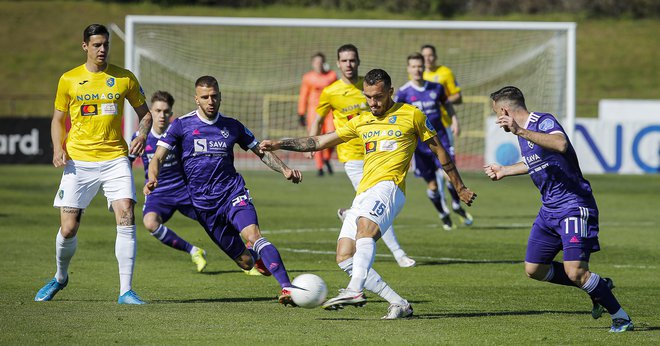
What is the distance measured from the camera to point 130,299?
9484mm

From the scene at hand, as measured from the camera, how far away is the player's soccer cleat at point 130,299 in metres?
9.47

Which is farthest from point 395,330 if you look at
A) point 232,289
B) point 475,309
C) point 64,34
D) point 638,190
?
point 64,34

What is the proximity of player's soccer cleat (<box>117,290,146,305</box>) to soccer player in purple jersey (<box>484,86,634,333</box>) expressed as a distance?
3.31m

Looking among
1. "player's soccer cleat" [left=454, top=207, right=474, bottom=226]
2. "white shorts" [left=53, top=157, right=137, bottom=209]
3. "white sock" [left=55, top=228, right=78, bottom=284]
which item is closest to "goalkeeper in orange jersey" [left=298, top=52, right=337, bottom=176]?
"player's soccer cleat" [left=454, top=207, right=474, bottom=226]

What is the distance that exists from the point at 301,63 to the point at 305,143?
919 inches

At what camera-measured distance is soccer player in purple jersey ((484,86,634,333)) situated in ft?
27.3

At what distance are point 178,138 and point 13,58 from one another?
41773mm

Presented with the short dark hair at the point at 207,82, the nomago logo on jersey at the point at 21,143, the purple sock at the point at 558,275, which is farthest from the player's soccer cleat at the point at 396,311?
the nomago logo on jersey at the point at 21,143

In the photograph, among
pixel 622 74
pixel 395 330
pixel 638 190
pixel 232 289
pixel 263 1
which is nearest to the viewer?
pixel 395 330

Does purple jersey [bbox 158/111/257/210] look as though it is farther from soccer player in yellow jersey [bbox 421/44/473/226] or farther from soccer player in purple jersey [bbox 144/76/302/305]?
soccer player in yellow jersey [bbox 421/44/473/226]

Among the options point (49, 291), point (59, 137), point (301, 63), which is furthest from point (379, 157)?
point (301, 63)

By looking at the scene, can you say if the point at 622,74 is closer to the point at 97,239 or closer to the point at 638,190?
the point at 638,190

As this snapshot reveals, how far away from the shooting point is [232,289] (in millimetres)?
10719

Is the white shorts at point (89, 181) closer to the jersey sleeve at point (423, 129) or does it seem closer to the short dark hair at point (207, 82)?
→ the short dark hair at point (207, 82)
